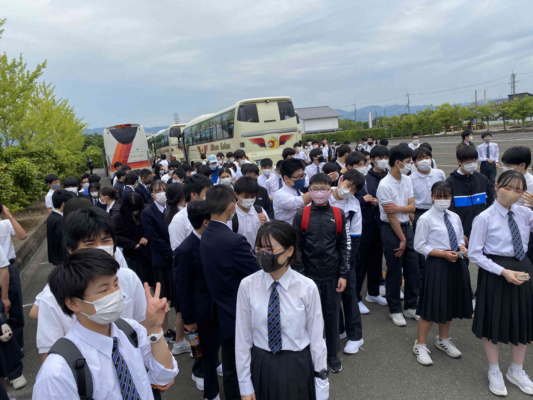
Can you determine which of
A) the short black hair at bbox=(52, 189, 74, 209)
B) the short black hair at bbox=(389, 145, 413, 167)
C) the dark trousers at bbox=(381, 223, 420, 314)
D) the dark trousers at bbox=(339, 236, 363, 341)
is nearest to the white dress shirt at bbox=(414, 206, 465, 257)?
the dark trousers at bbox=(339, 236, 363, 341)

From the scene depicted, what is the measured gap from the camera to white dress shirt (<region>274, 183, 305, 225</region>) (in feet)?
13.8

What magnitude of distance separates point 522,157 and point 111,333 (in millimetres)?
4326

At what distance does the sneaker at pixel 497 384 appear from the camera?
286cm

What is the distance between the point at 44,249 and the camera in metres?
9.80

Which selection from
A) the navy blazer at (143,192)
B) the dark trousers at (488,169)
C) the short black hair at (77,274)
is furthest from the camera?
the dark trousers at (488,169)

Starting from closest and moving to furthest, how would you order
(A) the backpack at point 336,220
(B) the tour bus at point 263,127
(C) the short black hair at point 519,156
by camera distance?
(A) the backpack at point 336,220
(C) the short black hair at point 519,156
(B) the tour bus at point 263,127

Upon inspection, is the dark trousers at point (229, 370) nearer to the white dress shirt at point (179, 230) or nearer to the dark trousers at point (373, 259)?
the white dress shirt at point (179, 230)

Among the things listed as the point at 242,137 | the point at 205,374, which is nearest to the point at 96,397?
the point at 205,374

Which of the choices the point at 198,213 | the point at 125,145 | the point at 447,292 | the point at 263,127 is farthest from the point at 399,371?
the point at 125,145

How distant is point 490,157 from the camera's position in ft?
29.2

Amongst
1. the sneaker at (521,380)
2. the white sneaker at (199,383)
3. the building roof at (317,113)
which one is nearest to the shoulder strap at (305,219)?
the white sneaker at (199,383)

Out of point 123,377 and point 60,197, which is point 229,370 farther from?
point 60,197

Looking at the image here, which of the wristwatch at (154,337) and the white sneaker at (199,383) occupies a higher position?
the wristwatch at (154,337)

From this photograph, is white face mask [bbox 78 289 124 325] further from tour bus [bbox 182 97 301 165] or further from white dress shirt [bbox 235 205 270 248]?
tour bus [bbox 182 97 301 165]
